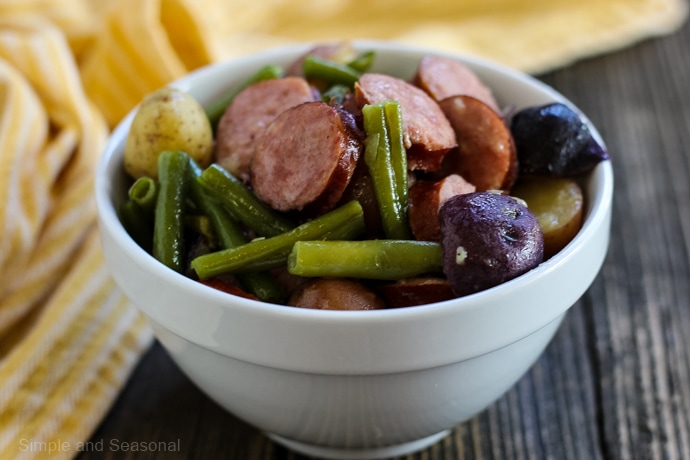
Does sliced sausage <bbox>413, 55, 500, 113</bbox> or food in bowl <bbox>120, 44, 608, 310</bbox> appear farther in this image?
sliced sausage <bbox>413, 55, 500, 113</bbox>

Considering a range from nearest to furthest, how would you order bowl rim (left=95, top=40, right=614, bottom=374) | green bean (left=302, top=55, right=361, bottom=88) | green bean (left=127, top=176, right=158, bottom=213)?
bowl rim (left=95, top=40, right=614, bottom=374) → green bean (left=127, top=176, right=158, bottom=213) → green bean (left=302, top=55, right=361, bottom=88)

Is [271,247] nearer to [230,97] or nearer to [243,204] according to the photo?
[243,204]

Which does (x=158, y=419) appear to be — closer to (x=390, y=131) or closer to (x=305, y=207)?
(x=305, y=207)

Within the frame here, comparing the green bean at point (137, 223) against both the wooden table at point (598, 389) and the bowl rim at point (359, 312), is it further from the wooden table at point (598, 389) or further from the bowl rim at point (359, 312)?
the wooden table at point (598, 389)

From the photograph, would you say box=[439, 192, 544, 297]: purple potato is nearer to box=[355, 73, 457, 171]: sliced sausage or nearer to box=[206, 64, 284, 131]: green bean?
box=[355, 73, 457, 171]: sliced sausage

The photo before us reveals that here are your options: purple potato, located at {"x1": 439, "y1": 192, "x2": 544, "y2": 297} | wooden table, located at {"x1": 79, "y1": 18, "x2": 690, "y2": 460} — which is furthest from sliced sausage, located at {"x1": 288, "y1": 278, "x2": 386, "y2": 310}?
wooden table, located at {"x1": 79, "y1": 18, "x2": 690, "y2": 460}

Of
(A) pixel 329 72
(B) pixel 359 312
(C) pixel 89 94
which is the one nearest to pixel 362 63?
(A) pixel 329 72
